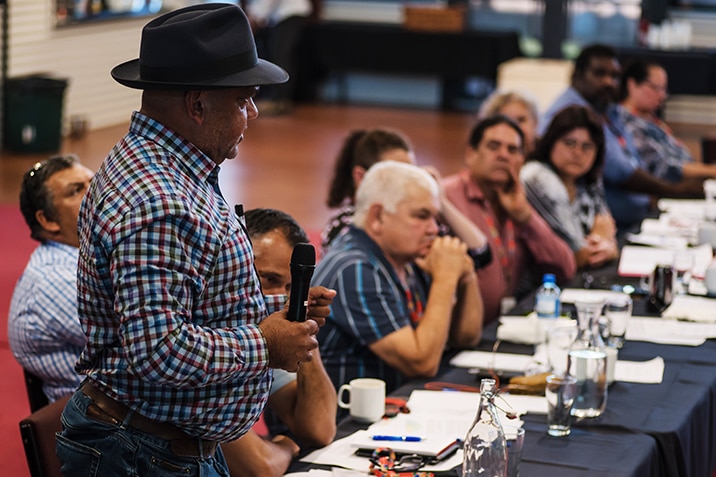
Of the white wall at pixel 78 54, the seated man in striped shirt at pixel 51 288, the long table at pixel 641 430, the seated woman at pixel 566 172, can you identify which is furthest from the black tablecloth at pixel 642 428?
the white wall at pixel 78 54

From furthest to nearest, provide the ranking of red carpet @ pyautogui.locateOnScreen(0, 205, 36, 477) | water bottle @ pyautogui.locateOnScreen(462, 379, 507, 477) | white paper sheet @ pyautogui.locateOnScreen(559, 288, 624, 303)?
white paper sheet @ pyautogui.locateOnScreen(559, 288, 624, 303), red carpet @ pyautogui.locateOnScreen(0, 205, 36, 477), water bottle @ pyautogui.locateOnScreen(462, 379, 507, 477)

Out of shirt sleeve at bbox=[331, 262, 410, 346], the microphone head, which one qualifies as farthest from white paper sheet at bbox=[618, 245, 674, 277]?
the microphone head

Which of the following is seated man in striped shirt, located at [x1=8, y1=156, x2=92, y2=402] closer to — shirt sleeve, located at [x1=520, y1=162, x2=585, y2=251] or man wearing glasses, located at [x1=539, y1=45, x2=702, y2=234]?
shirt sleeve, located at [x1=520, y1=162, x2=585, y2=251]

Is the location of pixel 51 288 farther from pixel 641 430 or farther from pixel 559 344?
pixel 641 430

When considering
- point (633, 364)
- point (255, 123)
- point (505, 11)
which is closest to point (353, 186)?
point (633, 364)

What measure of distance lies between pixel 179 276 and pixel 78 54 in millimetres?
10882

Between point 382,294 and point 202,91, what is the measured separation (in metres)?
1.61

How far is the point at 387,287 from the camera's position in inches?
147

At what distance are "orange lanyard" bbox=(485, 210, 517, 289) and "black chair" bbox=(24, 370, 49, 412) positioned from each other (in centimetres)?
228

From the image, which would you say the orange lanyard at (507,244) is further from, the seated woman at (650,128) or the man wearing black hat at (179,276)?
the man wearing black hat at (179,276)

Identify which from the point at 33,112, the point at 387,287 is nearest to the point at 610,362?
the point at 387,287

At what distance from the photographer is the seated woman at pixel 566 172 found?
18.5 ft

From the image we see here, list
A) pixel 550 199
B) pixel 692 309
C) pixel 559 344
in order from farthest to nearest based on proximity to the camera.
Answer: pixel 550 199, pixel 692 309, pixel 559 344

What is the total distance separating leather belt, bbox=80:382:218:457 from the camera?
2.17 m
